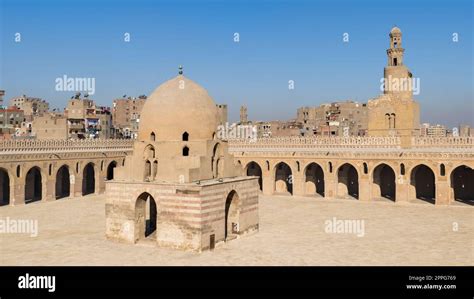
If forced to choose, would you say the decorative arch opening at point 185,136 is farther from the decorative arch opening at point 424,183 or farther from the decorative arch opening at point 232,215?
the decorative arch opening at point 424,183

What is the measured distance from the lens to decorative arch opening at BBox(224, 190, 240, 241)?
21.1 meters

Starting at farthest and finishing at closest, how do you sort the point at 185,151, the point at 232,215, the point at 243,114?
1. the point at 243,114
2. the point at 232,215
3. the point at 185,151

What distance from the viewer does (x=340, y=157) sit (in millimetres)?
35938

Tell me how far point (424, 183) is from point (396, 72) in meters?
11.4

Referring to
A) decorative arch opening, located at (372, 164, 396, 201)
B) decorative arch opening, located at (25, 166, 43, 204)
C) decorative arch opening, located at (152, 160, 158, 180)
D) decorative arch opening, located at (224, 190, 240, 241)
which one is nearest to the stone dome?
decorative arch opening, located at (152, 160, 158, 180)

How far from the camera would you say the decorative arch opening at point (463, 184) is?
34812 mm

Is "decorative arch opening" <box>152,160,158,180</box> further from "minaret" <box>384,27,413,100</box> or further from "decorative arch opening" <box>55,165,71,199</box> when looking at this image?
"minaret" <box>384,27,413,100</box>

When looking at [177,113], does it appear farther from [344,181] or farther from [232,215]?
[344,181]

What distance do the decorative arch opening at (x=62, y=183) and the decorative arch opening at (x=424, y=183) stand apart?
2844 cm

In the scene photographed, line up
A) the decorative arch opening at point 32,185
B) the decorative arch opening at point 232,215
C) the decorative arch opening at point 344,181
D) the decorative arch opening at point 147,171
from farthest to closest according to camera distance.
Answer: the decorative arch opening at point 344,181, the decorative arch opening at point 32,185, the decorative arch opening at point 232,215, the decorative arch opening at point 147,171

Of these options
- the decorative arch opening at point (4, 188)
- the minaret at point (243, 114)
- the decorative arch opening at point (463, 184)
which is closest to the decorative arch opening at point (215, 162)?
the decorative arch opening at point (4, 188)

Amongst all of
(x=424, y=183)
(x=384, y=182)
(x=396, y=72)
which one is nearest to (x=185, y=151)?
(x=384, y=182)

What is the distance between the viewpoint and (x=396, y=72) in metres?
42.4
